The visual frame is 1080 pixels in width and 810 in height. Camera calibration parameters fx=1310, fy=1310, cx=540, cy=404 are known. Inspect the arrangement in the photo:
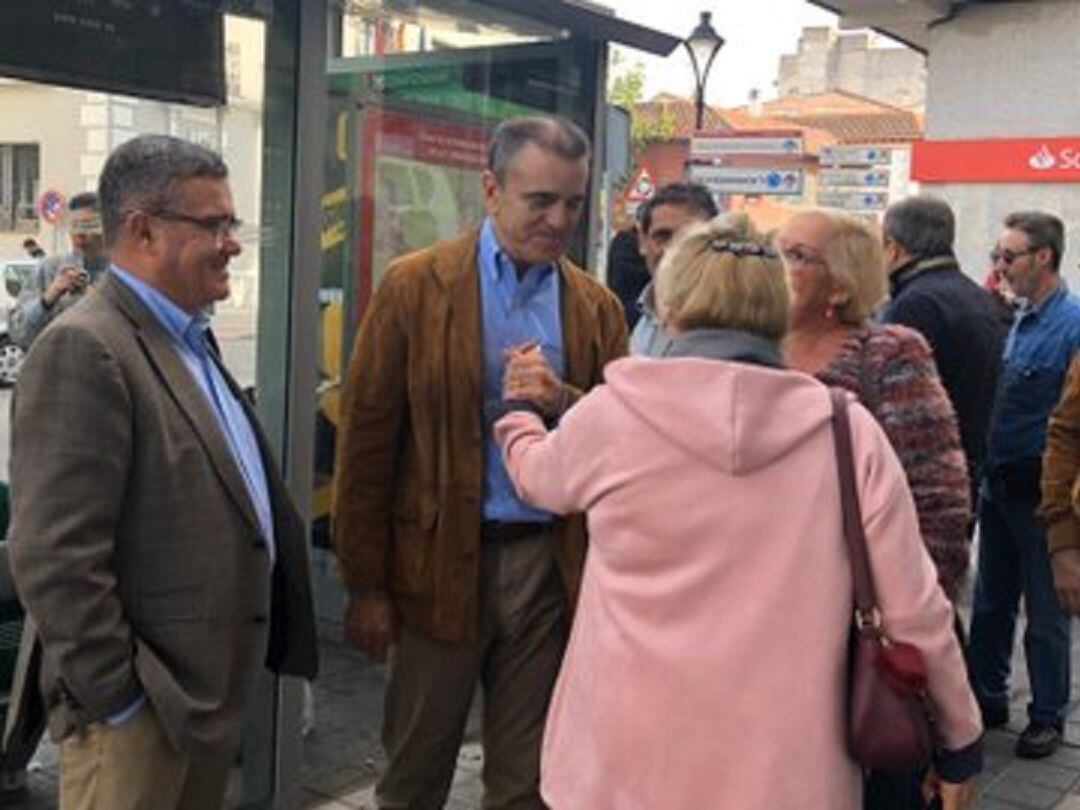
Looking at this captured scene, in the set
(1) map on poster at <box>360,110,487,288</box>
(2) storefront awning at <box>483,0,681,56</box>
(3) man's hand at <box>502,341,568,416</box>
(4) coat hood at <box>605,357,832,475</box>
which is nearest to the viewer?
(4) coat hood at <box>605,357,832,475</box>

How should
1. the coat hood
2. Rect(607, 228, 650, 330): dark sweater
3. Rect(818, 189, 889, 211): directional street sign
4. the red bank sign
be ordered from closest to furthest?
the coat hood
Rect(607, 228, 650, 330): dark sweater
the red bank sign
Rect(818, 189, 889, 211): directional street sign

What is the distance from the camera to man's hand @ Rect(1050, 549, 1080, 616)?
3.79 meters

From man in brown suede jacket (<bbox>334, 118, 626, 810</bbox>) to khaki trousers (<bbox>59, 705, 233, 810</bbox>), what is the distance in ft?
2.48

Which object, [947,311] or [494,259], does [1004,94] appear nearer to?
[947,311]

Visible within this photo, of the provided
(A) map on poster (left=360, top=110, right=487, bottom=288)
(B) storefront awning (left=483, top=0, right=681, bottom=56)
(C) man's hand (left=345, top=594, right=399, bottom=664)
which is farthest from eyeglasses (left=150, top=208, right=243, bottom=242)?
(A) map on poster (left=360, top=110, right=487, bottom=288)

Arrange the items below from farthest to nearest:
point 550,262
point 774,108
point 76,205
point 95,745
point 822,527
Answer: point 774,108 < point 76,205 < point 550,262 < point 95,745 < point 822,527

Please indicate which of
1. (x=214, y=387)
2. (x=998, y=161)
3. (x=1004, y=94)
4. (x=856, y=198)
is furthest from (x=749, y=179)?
(x=214, y=387)

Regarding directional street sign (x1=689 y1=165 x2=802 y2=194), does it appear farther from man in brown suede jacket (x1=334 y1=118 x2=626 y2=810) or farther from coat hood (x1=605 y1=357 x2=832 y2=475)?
coat hood (x1=605 y1=357 x2=832 y2=475)

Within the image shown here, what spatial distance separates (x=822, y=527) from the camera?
6.68ft

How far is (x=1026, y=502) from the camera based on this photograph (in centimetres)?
505

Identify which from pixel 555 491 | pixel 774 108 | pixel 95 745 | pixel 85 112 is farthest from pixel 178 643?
pixel 774 108

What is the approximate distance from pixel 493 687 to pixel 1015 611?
2.95m

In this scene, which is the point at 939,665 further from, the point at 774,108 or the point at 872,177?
the point at 774,108

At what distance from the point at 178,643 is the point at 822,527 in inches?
44.2
